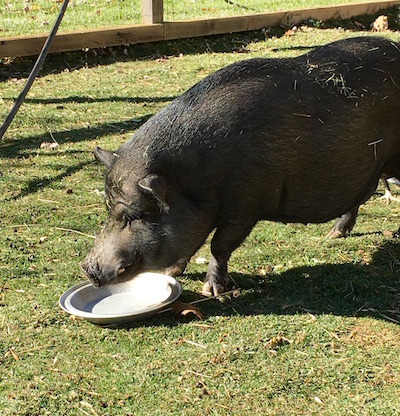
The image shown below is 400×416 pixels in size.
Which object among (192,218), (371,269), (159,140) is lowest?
(371,269)

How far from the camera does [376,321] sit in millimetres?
4793

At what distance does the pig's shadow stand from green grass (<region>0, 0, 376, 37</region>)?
281 inches

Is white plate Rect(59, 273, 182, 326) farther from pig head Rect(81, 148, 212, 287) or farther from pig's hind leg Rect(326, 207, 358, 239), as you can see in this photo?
pig's hind leg Rect(326, 207, 358, 239)

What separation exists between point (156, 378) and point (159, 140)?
1.43m

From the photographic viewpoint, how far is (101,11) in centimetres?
1203

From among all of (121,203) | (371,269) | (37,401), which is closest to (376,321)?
(371,269)

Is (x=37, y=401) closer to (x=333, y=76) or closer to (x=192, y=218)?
(x=192, y=218)

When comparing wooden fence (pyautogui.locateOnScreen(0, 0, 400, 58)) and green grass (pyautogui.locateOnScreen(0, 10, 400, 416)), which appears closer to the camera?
green grass (pyautogui.locateOnScreen(0, 10, 400, 416))

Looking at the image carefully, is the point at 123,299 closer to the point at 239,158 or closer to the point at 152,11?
the point at 239,158

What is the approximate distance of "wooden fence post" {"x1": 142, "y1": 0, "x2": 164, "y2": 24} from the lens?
37.8 ft

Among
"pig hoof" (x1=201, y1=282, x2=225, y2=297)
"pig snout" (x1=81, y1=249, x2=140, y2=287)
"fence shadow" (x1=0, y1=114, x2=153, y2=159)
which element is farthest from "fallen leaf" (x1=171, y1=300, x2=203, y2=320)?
"fence shadow" (x1=0, y1=114, x2=153, y2=159)

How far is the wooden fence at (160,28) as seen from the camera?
34.9 ft

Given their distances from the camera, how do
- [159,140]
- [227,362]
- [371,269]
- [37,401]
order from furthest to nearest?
[371,269], [159,140], [227,362], [37,401]

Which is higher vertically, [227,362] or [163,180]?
[163,180]
